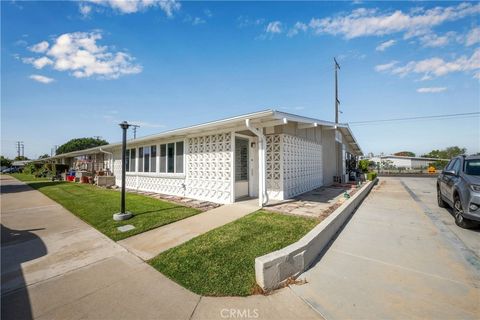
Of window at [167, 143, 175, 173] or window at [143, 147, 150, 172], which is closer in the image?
window at [167, 143, 175, 173]

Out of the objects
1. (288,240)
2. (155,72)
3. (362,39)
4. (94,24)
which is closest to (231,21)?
(155,72)

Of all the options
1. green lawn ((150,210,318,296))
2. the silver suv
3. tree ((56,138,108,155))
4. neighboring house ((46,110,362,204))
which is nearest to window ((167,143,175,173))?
neighboring house ((46,110,362,204))

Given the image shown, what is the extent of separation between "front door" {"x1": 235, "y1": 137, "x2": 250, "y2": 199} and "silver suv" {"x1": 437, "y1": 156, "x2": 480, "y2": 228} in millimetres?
6376

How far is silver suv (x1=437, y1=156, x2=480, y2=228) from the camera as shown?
4.64 meters

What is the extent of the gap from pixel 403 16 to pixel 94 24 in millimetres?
12273

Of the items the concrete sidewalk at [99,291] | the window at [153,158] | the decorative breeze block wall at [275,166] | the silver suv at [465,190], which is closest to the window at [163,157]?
the window at [153,158]

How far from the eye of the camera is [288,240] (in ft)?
13.7

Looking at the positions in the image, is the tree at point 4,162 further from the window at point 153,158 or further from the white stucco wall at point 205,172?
the white stucco wall at point 205,172

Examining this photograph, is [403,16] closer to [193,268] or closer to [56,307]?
[193,268]

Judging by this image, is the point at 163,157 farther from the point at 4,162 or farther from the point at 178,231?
the point at 4,162

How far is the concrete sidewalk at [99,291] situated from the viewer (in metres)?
2.39

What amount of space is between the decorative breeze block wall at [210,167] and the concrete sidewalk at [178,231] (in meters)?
1.28

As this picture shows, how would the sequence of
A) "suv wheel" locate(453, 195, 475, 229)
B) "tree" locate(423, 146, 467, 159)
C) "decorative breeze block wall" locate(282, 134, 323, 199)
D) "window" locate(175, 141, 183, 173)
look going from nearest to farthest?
"suv wheel" locate(453, 195, 475, 229)
"decorative breeze block wall" locate(282, 134, 323, 199)
"window" locate(175, 141, 183, 173)
"tree" locate(423, 146, 467, 159)

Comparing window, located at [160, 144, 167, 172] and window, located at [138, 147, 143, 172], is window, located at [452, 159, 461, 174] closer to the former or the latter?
window, located at [160, 144, 167, 172]
